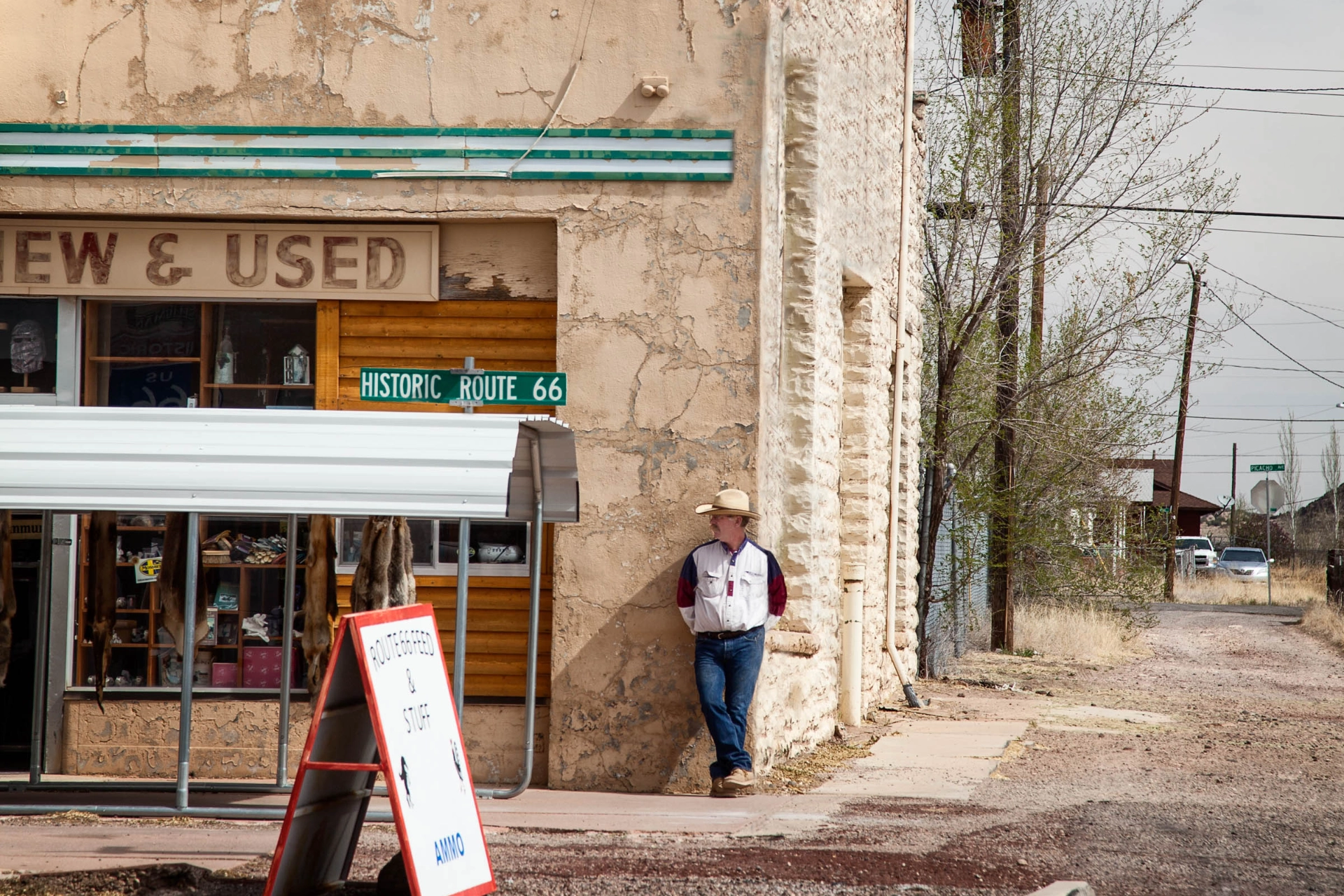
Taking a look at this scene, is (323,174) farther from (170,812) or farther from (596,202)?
(170,812)

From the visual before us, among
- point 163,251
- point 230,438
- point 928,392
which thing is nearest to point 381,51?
point 163,251

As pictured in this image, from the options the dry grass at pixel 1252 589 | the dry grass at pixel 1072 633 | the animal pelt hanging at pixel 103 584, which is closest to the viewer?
the animal pelt hanging at pixel 103 584

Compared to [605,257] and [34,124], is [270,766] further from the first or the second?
[34,124]

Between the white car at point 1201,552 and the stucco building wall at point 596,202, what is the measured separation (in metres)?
43.2

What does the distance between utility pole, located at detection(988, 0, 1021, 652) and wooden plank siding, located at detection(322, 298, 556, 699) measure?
8.72 metres

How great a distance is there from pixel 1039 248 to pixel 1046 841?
35.9 ft

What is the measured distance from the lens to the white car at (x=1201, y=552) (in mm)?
48750

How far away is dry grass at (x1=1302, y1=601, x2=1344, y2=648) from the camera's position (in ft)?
72.9

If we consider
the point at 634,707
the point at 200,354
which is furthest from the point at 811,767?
the point at 200,354

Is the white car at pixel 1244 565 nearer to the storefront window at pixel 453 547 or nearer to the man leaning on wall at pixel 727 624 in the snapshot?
the man leaning on wall at pixel 727 624

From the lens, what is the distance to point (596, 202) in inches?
328

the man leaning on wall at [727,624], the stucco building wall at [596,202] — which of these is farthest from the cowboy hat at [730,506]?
the stucco building wall at [596,202]

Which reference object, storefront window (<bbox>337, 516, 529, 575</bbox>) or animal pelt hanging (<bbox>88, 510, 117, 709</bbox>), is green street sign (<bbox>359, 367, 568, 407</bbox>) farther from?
animal pelt hanging (<bbox>88, 510, 117, 709</bbox>)

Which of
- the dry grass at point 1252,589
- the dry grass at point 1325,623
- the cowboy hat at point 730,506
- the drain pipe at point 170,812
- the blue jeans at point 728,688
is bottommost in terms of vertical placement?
the dry grass at point 1252,589
